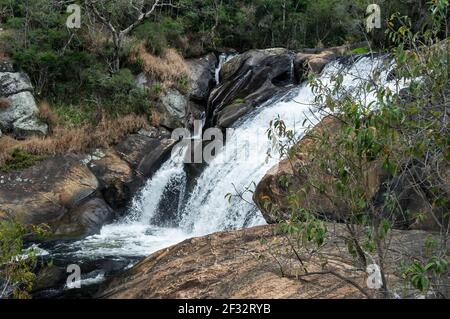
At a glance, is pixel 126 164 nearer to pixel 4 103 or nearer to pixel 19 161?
pixel 19 161

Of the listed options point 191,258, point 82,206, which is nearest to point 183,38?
point 82,206

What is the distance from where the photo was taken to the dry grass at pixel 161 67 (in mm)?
16203

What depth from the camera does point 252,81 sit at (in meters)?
15.6

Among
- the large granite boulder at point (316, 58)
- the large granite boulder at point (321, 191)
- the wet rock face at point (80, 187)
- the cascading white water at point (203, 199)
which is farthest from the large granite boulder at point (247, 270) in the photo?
the large granite boulder at point (316, 58)

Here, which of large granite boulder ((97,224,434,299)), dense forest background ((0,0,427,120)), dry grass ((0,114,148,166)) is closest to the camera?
large granite boulder ((97,224,434,299))

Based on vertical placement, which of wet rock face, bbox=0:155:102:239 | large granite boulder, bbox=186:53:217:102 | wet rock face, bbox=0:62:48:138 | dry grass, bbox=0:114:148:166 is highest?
large granite boulder, bbox=186:53:217:102

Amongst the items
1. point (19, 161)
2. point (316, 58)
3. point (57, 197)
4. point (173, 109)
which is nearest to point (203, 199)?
point (57, 197)

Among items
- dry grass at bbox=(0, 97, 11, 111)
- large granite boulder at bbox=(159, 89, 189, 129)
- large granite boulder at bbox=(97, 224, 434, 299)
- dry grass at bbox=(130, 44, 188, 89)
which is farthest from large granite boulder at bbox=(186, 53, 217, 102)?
large granite boulder at bbox=(97, 224, 434, 299)

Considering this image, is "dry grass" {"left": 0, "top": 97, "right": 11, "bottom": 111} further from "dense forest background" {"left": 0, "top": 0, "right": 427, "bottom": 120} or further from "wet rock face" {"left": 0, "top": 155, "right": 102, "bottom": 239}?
"wet rock face" {"left": 0, "top": 155, "right": 102, "bottom": 239}

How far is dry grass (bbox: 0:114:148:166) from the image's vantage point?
13.0 metres

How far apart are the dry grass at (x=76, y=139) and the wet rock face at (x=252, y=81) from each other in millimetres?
2612

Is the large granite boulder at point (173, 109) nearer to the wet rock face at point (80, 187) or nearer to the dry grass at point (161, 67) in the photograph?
the dry grass at point (161, 67)

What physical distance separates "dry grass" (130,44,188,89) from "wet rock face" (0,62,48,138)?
3.74 meters

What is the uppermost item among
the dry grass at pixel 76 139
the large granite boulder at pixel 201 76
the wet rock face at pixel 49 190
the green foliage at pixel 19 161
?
the large granite boulder at pixel 201 76
